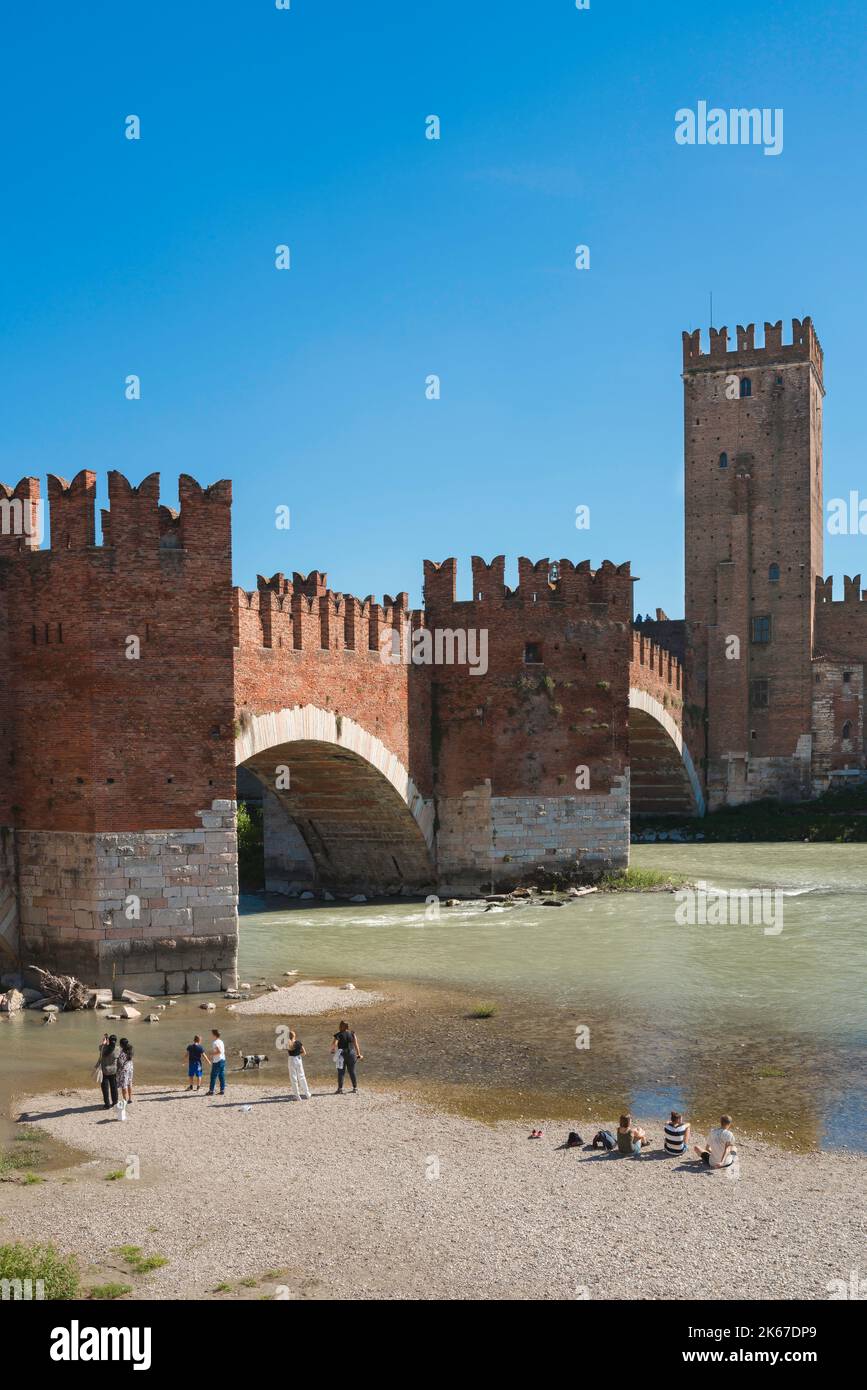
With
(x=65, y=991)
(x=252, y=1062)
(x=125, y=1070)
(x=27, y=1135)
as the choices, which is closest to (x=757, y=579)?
(x=65, y=991)

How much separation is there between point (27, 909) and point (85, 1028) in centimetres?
306

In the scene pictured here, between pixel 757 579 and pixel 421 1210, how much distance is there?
143 feet

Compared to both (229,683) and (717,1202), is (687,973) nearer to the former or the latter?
(229,683)

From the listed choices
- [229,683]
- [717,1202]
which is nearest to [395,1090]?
[717,1202]

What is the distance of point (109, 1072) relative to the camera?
13.4 metres

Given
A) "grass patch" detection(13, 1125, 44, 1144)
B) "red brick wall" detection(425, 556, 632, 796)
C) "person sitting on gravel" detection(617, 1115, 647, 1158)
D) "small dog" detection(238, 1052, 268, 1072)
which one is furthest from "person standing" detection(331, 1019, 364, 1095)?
Answer: "red brick wall" detection(425, 556, 632, 796)

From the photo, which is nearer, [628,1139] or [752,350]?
[628,1139]

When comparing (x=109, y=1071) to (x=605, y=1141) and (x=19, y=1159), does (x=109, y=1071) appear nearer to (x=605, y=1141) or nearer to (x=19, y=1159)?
(x=19, y=1159)

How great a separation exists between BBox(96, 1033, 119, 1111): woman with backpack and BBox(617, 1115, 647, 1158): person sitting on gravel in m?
5.34

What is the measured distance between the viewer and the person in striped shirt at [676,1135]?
38.9 ft

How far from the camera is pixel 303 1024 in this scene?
17531 millimetres

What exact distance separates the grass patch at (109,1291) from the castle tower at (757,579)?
4331cm

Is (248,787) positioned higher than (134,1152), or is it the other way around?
(248,787)

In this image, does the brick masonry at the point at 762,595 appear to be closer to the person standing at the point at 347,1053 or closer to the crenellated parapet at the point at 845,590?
the crenellated parapet at the point at 845,590
